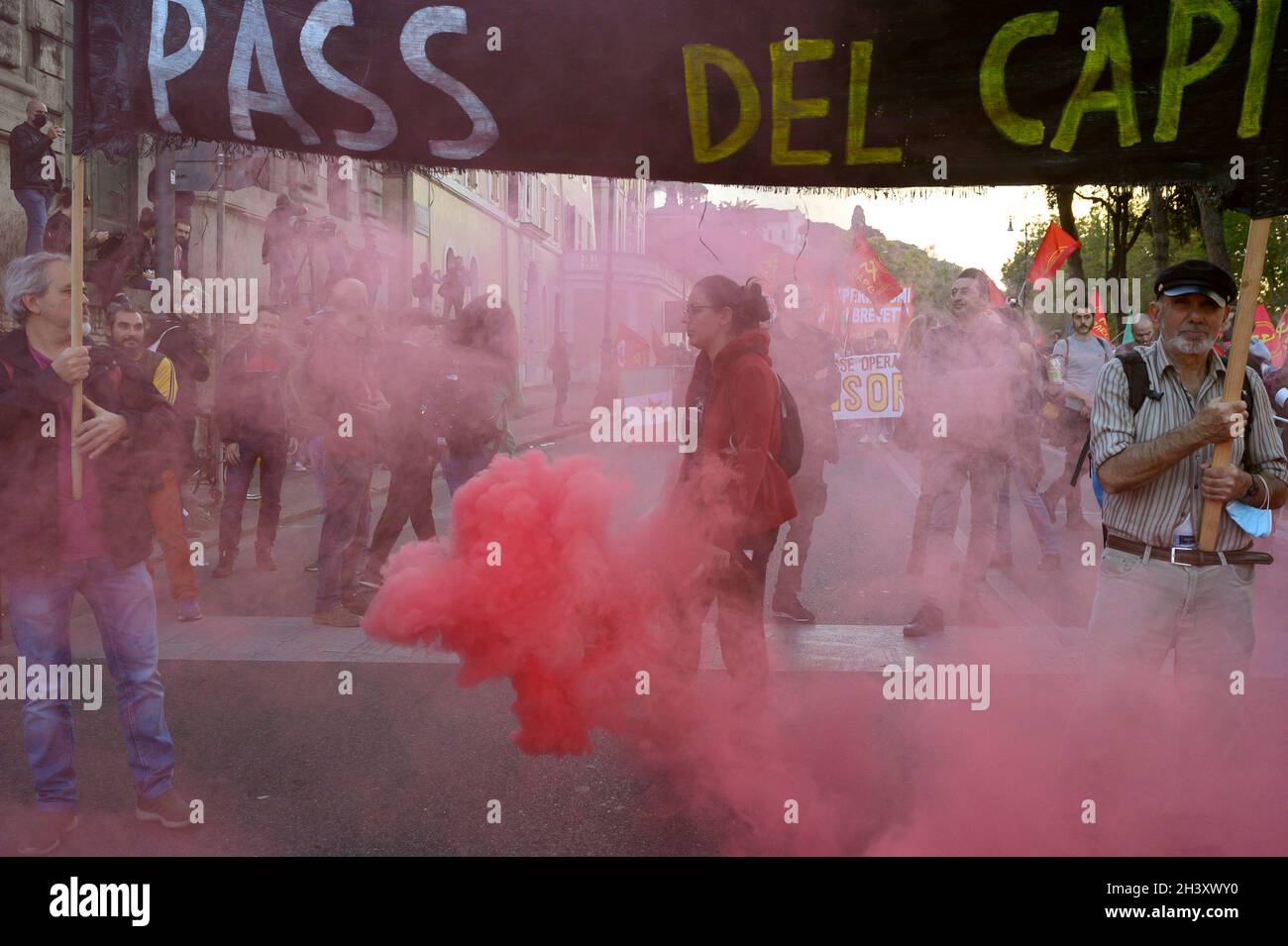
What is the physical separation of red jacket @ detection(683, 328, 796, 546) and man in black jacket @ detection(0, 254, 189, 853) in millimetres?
1999

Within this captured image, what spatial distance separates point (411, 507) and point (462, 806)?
3295mm

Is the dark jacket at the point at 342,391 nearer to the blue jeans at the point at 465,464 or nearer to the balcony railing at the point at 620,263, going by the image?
the blue jeans at the point at 465,464

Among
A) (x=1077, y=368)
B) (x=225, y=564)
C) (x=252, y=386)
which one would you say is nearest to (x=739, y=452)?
(x=225, y=564)

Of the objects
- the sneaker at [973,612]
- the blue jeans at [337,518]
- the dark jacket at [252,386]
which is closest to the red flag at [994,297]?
the sneaker at [973,612]

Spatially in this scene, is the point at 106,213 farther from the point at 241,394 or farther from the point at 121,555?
the point at 121,555

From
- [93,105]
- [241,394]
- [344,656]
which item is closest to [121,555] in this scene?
[93,105]

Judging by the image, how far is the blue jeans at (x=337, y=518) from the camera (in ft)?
21.2

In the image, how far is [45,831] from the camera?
350 centimetres

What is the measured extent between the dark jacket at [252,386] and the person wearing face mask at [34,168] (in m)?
4.40

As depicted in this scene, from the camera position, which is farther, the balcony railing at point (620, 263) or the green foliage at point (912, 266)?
the balcony railing at point (620, 263)

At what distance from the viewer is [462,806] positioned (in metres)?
3.86

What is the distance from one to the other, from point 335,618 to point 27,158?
8.13m

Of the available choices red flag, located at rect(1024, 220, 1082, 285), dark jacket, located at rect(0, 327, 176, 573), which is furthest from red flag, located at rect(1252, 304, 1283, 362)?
dark jacket, located at rect(0, 327, 176, 573)

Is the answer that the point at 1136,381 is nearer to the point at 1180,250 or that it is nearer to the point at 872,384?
the point at 872,384
